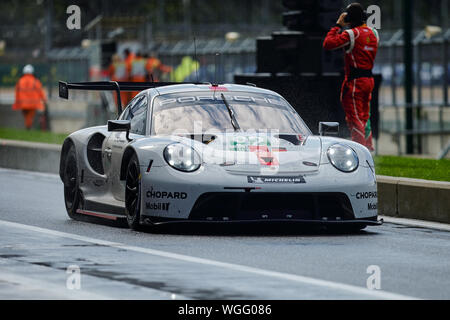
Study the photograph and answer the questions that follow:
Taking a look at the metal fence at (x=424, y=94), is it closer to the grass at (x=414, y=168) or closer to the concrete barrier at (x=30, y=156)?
the concrete barrier at (x=30, y=156)

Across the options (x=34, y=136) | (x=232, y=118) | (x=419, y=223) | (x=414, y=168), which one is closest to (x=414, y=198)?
(x=419, y=223)

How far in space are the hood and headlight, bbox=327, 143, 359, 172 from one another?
0.38ft

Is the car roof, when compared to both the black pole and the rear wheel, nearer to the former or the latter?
the rear wheel

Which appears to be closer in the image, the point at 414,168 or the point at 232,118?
the point at 232,118

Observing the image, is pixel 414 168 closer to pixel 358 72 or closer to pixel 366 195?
pixel 358 72

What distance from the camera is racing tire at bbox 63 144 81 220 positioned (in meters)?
12.9

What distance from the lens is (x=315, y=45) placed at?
60.1ft

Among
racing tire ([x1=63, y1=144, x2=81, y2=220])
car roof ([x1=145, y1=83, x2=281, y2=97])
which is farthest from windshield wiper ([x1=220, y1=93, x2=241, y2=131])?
racing tire ([x1=63, y1=144, x2=81, y2=220])

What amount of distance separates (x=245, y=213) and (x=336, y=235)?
2.81 feet

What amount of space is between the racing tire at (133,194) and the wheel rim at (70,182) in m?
1.45

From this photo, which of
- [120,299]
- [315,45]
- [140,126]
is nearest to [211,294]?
[120,299]

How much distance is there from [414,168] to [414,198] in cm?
299

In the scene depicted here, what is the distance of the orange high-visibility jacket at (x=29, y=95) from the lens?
31.5 metres

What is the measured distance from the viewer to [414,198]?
522 inches
